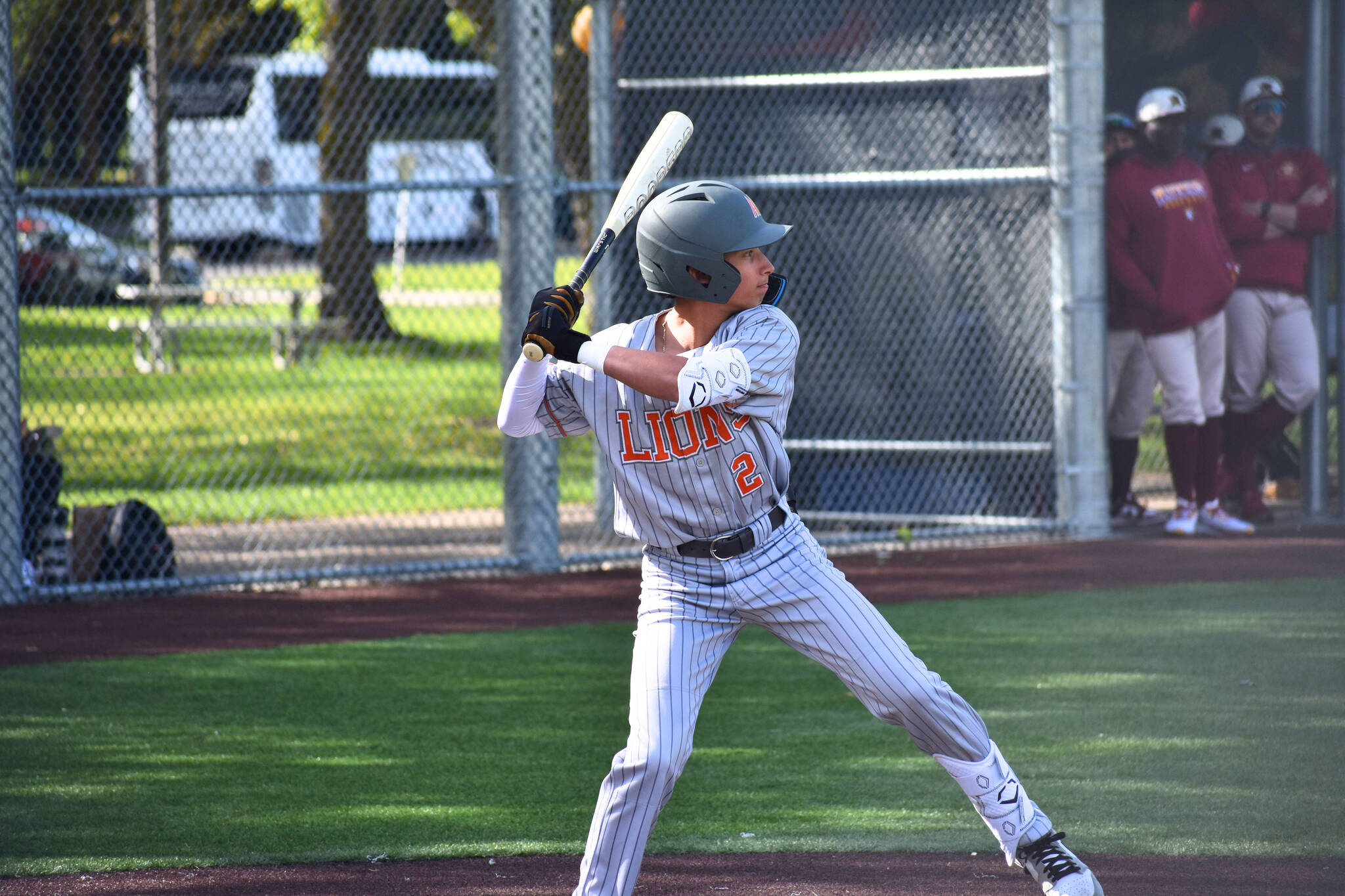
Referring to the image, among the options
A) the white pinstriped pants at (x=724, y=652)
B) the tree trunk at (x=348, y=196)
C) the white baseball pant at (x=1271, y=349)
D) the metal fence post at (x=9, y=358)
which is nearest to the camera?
the white pinstriped pants at (x=724, y=652)

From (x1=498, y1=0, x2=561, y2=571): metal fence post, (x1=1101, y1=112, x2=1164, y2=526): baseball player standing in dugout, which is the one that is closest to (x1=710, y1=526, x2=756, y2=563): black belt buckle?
(x1=498, y1=0, x2=561, y2=571): metal fence post

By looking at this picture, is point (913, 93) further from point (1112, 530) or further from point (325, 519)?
point (325, 519)

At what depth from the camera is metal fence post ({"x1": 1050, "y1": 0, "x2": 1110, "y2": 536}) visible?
7.96 m

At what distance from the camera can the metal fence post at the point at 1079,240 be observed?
7957 millimetres

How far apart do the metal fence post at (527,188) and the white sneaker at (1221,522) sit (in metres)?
3.71

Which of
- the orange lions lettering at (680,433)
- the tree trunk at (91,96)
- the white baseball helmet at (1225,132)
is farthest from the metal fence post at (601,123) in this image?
the tree trunk at (91,96)

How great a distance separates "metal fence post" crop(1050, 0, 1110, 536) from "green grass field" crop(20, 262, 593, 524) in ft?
12.0

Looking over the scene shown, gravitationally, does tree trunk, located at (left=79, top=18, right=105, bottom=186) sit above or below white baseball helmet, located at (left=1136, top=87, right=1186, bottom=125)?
above

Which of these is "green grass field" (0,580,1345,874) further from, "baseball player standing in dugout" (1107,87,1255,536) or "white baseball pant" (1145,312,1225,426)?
"white baseball pant" (1145,312,1225,426)

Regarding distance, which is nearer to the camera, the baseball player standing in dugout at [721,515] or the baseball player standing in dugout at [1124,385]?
the baseball player standing in dugout at [721,515]

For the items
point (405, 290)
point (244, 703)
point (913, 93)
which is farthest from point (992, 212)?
point (405, 290)

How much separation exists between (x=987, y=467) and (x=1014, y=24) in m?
2.56

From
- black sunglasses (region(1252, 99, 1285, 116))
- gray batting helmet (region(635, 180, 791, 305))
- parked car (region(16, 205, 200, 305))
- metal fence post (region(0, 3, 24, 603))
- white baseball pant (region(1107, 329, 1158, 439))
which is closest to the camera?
gray batting helmet (region(635, 180, 791, 305))

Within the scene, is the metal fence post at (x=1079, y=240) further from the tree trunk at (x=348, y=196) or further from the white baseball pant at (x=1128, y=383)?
the tree trunk at (x=348, y=196)
